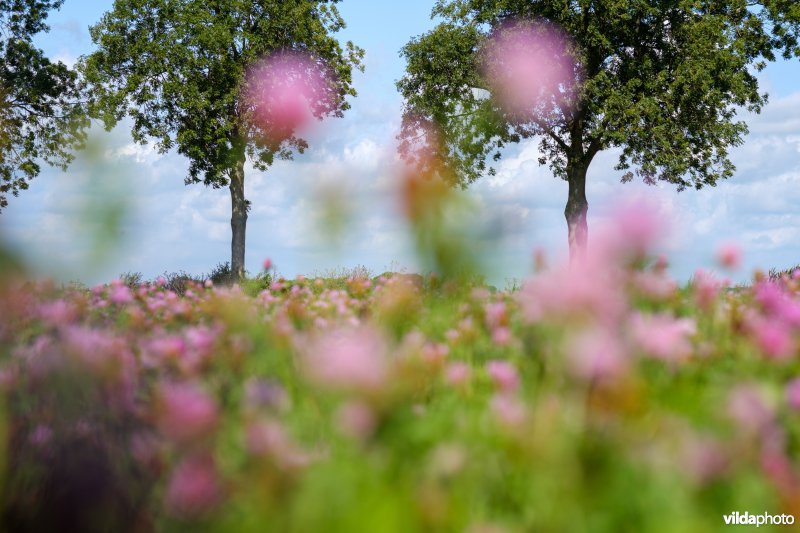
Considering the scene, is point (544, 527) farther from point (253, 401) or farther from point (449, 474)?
point (253, 401)

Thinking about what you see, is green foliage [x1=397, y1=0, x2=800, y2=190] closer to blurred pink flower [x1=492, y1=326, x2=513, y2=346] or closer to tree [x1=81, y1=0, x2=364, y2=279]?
tree [x1=81, y1=0, x2=364, y2=279]

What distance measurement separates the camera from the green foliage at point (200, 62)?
988 inches

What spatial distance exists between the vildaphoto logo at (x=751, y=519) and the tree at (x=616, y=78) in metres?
22.5

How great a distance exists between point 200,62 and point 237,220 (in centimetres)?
551

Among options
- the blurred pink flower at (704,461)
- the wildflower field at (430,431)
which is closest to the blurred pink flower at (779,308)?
the wildflower field at (430,431)

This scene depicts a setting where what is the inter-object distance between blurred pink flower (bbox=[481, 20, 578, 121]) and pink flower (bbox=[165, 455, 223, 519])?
960 inches

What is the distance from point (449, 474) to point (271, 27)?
84.8ft

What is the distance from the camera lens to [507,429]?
2.13 metres

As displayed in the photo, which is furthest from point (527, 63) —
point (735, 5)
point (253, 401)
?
point (253, 401)

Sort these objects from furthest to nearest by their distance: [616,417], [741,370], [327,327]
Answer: [327,327]
[741,370]
[616,417]

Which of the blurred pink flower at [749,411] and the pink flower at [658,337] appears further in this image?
the pink flower at [658,337]

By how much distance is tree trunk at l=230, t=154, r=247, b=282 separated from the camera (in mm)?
26844

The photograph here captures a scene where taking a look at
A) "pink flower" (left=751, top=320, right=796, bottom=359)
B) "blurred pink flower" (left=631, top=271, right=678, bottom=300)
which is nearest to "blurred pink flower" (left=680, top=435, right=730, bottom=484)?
"pink flower" (left=751, top=320, right=796, bottom=359)

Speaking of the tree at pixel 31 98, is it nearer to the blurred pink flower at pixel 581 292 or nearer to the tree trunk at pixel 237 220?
the tree trunk at pixel 237 220
